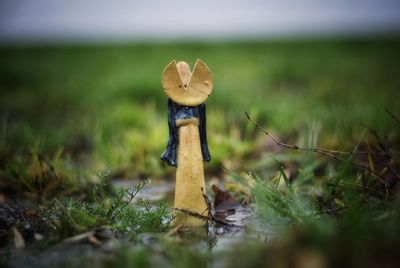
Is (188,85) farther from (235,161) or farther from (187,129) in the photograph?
(235,161)

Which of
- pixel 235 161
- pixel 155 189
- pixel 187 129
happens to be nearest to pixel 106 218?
pixel 187 129

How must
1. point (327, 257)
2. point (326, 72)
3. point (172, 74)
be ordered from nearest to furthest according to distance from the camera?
point (327, 257) → point (172, 74) → point (326, 72)

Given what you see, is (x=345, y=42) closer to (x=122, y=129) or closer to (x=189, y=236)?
(x=122, y=129)

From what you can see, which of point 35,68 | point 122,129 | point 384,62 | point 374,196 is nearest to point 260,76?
point 384,62

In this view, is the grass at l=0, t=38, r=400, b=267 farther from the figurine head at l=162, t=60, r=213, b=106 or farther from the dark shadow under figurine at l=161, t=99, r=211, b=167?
the figurine head at l=162, t=60, r=213, b=106

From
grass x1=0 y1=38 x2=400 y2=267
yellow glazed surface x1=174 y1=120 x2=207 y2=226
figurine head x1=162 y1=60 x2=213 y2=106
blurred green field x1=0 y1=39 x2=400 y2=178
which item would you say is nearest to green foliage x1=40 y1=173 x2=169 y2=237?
grass x1=0 y1=38 x2=400 y2=267

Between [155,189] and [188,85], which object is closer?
[188,85]

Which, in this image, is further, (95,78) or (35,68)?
(35,68)
